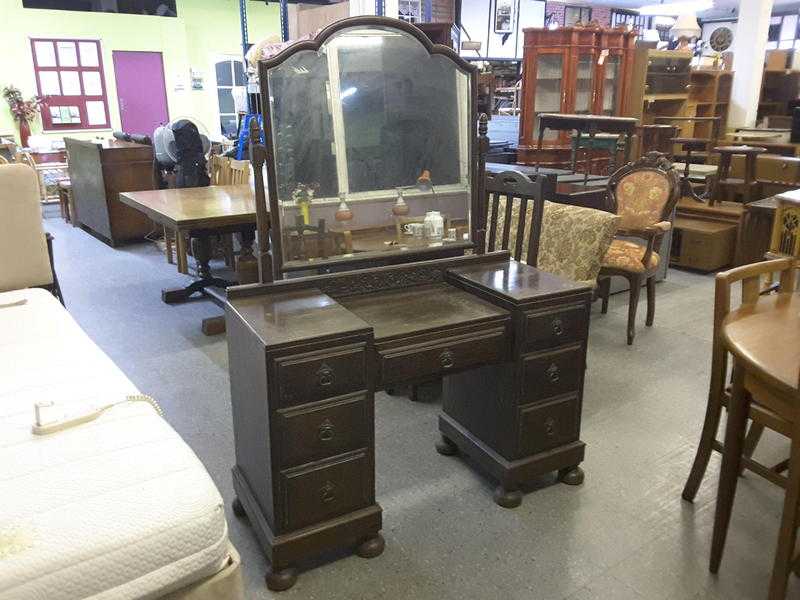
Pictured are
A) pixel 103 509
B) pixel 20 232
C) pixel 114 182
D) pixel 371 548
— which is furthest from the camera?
pixel 114 182

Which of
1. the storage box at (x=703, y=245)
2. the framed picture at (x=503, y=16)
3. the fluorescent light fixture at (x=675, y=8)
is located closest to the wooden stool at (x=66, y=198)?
the storage box at (x=703, y=245)

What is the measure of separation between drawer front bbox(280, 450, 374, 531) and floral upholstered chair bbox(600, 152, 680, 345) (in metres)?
2.32

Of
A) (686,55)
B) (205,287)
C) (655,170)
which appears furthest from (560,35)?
(205,287)

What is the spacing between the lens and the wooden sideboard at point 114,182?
6.00 meters

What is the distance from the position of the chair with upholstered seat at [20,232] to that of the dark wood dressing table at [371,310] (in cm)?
140

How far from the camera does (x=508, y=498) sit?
2254mm

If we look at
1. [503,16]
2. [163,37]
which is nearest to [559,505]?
[163,37]

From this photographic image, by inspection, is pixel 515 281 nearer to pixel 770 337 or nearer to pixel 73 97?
pixel 770 337

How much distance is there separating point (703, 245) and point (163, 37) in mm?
8445

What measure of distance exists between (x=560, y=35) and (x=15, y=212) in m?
6.42

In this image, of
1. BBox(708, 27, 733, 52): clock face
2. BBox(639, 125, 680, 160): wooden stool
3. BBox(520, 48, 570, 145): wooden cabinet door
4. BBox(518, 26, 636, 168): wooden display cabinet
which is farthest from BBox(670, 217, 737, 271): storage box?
BBox(708, 27, 733, 52): clock face

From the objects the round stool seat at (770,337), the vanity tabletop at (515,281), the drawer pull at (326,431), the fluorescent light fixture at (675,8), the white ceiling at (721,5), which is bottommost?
the drawer pull at (326,431)

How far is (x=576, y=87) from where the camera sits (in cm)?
768

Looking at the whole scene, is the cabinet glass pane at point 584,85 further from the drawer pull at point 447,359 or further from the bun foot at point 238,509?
the bun foot at point 238,509
